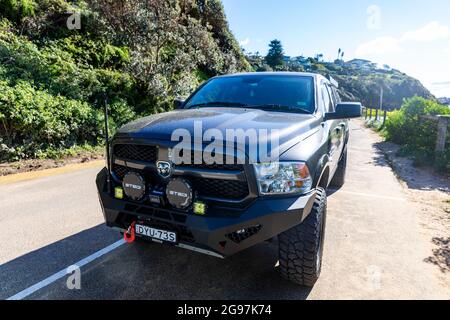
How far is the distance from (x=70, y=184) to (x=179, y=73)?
920cm

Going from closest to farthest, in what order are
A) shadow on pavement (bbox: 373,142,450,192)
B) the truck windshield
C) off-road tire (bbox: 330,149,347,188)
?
the truck windshield → off-road tire (bbox: 330,149,347,188) → shadow on pavement (bbox: 373,142,450,192)

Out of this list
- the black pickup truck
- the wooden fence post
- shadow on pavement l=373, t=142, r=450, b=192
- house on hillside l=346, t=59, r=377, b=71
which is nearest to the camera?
the black pickup truck

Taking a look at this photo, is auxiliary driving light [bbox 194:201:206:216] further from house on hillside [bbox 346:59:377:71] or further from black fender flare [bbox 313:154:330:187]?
house on hillside [bbox 346:59:377:71]

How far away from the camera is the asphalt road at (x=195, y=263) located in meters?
2.84

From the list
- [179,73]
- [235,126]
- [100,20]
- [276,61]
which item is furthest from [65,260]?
[276,61]

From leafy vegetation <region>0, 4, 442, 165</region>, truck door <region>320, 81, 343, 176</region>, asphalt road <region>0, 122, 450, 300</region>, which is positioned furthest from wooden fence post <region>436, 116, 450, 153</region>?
leafy vegetation <region>0, 4, 442, 165</region>

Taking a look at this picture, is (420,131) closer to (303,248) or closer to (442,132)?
(442,132)

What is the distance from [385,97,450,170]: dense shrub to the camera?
821 centimetres

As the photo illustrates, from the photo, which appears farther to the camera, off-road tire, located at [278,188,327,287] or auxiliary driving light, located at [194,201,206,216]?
off-road tire, located at [278,188,327,287]

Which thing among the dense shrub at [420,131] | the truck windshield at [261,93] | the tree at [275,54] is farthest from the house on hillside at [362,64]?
the truck windshield at [261,93]

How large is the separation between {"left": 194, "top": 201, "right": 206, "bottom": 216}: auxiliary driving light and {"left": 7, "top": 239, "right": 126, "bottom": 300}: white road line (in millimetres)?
1536

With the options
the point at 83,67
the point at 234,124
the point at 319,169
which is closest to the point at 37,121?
the point at 83,67

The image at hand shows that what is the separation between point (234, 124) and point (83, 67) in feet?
35.4

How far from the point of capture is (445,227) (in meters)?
4.51
